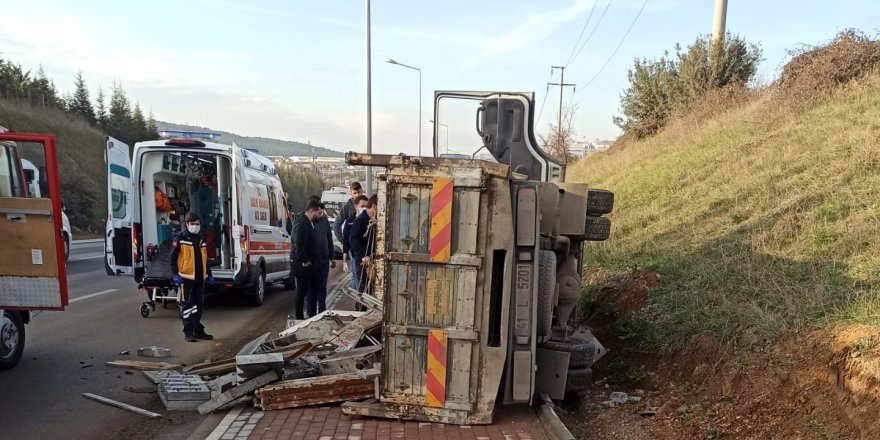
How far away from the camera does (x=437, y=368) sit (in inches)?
173

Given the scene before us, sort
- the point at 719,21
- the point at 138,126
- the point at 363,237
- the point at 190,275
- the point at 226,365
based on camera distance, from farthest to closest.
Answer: the point at 138,126 < the point at 719,21 < the point at 363,237 < the point at 190,275 < the point at 226,365

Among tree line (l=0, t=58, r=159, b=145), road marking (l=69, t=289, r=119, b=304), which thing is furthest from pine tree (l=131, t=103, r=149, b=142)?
road marking (l=69, t=289, r=119, b=304)

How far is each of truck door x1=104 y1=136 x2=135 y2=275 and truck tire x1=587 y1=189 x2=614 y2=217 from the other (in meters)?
7.14

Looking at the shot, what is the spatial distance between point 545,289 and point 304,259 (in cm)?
452

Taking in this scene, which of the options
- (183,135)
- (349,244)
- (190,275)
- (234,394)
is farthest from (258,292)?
(234,394)

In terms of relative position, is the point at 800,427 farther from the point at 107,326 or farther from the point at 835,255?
the point at 107,326

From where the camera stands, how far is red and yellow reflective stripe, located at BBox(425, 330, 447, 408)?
440 cm

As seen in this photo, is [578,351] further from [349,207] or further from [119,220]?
[119,220]

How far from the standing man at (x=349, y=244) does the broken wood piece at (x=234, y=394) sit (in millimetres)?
4283

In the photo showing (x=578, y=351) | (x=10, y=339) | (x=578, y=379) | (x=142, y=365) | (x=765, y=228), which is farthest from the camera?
(x=765, y=228)

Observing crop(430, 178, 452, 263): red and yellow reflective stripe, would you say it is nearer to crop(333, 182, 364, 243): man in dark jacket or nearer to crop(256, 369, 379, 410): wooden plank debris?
crop(256, 369, 379, 410): wooden plank debris

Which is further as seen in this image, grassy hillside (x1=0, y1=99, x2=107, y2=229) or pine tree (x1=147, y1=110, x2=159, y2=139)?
pine tree (x1=147, y1=110, x2=159, y2=139)

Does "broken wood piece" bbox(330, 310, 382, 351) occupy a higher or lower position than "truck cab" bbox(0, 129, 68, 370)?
lower

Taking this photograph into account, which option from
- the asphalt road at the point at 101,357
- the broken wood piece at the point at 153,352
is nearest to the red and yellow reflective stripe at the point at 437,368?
the asphalt road at the point at 101,357
